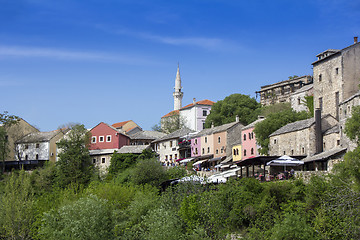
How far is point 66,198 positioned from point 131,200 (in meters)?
6.47

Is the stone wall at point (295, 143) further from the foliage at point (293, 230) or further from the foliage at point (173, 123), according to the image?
the foliage at point (173, 123)

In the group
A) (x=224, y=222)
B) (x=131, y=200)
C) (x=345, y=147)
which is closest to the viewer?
(x=224, y=222)

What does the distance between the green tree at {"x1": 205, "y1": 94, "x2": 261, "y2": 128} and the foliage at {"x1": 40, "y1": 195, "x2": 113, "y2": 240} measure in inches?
1867

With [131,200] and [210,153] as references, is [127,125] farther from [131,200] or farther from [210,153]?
[131,200]

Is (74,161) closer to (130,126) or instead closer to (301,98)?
(130,126)

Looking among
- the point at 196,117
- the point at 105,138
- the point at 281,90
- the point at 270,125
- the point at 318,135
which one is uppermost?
the point at 281,90

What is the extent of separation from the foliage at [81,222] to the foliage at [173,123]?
63.3m

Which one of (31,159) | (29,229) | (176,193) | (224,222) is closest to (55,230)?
(29,229)

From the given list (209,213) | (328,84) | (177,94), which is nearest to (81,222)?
(209,213)

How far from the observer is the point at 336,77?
5497 cm

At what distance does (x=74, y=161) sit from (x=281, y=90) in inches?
1651

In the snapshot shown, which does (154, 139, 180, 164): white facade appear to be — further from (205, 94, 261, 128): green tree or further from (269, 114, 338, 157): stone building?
(269, 114, 338, 157): stone building

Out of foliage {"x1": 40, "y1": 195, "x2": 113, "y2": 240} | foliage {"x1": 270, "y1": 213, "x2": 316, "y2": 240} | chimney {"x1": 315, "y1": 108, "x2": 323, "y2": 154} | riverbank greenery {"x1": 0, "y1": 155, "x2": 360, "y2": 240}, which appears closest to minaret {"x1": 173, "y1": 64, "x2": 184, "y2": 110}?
chimney {"x1": 315, "y1": 108, "x2": 323, "y2": 154}

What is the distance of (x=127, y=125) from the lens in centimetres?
10769
